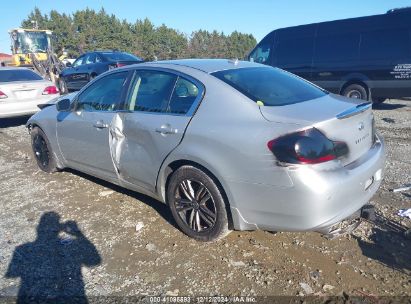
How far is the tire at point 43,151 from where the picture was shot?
5.52m

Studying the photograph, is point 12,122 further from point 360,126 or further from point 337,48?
point 360,126

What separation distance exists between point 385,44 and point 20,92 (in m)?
8.62

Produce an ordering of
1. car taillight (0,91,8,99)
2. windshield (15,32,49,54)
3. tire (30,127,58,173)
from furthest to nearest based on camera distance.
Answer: windshield (15,32,49,54), car taillight (0,91,8,99), tire (30,127,58,173)

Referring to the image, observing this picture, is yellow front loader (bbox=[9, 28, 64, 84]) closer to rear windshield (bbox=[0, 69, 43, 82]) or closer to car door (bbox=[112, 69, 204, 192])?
rear windshield (bbox=[0, 69, 43, 82])

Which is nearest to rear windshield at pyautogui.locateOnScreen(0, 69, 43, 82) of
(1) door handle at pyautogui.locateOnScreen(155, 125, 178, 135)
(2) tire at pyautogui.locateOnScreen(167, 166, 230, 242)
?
(1) door handle at pyautogui.locateOnScreen(155, 125, 178, 135)

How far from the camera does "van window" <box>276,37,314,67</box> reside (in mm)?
10164

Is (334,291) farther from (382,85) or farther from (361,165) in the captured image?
(382,85)

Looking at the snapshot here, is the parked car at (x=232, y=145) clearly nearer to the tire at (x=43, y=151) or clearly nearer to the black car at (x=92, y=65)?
the tire at (x=43, y=151)

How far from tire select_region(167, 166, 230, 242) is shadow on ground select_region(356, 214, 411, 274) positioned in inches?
48.6

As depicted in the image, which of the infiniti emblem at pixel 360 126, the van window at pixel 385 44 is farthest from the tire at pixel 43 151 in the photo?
the van window at pixel 385 44

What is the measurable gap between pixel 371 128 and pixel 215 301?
2.00m

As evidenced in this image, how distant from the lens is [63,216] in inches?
169

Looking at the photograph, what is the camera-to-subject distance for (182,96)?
3.63 metres

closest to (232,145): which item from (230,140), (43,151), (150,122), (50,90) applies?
(230,140)
